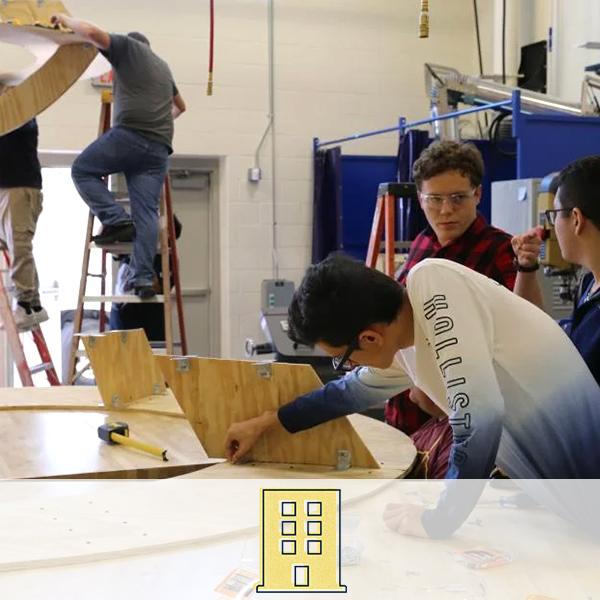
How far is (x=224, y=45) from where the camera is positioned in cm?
536

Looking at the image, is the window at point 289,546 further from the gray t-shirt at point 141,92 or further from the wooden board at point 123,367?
the gray t-shirt at point 141,92

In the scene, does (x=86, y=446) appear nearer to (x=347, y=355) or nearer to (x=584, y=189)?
(x=347, y=355)

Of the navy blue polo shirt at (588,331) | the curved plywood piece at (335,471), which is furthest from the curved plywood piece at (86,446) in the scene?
the navy blue polo shirt at (588,331)

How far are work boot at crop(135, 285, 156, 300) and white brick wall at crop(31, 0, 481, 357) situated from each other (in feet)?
6.44

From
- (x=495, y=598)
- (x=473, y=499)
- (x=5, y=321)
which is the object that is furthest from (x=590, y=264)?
(x=5, y=321)

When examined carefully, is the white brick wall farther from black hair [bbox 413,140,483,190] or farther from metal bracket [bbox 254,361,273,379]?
metal bracket [bbox 254,361,273,379]

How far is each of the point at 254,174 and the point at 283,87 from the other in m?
0.64

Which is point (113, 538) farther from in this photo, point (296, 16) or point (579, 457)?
point (296, 16)

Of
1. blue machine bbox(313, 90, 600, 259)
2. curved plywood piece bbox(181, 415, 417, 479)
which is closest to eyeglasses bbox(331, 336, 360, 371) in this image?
curved plywood piece bbox(181, 415, 417, 479)

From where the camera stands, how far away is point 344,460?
5.05 ft

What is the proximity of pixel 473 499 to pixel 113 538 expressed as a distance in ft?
1.51

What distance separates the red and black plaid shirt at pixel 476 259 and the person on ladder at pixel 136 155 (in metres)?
1.74

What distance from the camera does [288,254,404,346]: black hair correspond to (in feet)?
3.65

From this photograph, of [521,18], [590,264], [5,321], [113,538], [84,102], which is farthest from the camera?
[521,18]
